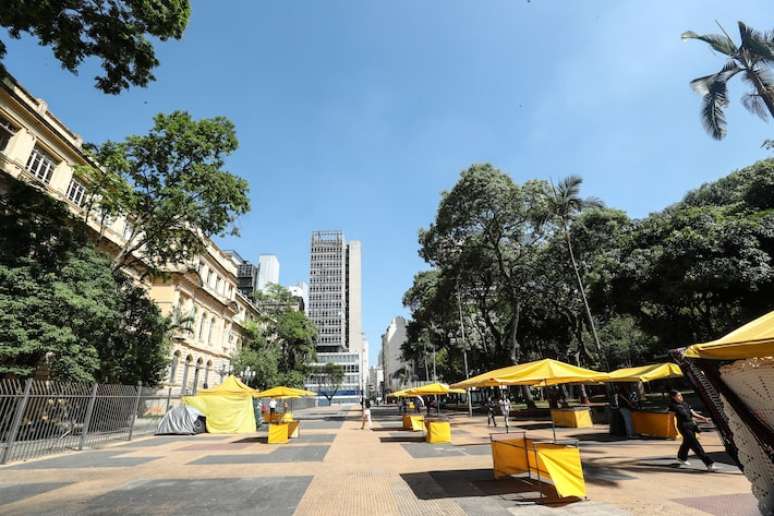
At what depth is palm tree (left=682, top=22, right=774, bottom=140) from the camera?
49.0 feet

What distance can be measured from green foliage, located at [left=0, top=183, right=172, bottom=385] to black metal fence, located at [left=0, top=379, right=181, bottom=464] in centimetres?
127

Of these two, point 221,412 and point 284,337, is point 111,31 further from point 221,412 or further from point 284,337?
point 284,337

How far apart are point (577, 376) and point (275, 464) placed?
27.7 ft

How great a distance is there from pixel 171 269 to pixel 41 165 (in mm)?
14436

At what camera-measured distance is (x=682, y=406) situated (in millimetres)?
8477

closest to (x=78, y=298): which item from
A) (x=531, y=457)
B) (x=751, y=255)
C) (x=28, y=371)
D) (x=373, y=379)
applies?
→ (x=28, y=371)

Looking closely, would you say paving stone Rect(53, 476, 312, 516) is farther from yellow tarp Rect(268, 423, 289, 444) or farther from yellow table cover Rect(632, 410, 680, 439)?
yellow table cover Rect(632, 410, 680, 439)

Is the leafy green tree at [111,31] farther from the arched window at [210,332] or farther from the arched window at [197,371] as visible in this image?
the arched window at [210,332]

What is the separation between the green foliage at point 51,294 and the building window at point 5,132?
5.91 meters

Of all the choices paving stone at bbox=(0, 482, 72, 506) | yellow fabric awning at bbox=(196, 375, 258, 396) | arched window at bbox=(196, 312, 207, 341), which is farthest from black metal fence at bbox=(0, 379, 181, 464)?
arched window at bbox=(196, 312, 207, 341)

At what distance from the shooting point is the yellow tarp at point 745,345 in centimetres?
356

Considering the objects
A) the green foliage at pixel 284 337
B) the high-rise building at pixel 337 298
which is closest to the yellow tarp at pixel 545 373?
the green foliage at pixel 284 337

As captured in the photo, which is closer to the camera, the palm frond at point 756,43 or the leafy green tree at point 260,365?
the palm frond at point 756,43

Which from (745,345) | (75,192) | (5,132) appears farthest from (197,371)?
(745,345)
